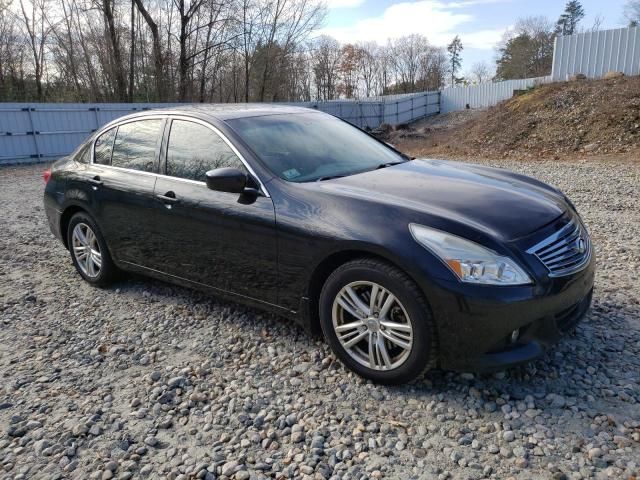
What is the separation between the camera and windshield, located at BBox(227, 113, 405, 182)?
3.49m

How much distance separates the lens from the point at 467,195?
10.2 feet

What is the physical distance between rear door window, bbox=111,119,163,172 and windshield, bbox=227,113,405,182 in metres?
0.85

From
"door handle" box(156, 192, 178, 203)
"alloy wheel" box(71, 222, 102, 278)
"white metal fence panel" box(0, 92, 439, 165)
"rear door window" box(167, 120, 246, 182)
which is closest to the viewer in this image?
"rear door window" box(167, 120, 246, 182)

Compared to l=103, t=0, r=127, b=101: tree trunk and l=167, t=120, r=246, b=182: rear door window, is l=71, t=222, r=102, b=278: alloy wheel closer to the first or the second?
l=167, t=120, r=246, b=182: rear door window

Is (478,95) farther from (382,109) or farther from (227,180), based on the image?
(227,180)

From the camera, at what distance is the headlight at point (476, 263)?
2574 millimetres

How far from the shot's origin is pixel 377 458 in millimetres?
2395

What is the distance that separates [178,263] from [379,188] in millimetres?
1763

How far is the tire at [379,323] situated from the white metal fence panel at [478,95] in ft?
106

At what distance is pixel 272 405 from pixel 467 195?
1.74 metres

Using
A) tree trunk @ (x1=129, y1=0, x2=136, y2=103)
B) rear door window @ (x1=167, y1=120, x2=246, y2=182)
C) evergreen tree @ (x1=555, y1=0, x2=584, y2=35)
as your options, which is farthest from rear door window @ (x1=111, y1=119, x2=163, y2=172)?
evergreen tree @ (x1=555, y1=0, x2=584, y2=35)

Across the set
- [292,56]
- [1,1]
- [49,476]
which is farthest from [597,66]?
[1,1]

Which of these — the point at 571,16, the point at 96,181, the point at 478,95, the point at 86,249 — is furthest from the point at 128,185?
the point at 571,16

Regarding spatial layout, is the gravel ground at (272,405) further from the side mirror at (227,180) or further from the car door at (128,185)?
the side mirror at (227,180)
